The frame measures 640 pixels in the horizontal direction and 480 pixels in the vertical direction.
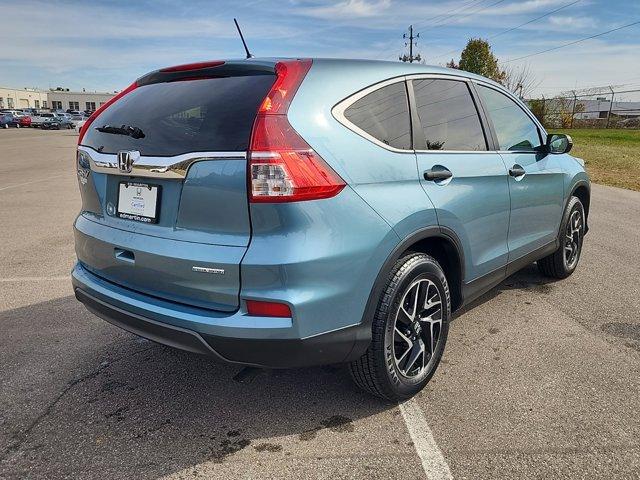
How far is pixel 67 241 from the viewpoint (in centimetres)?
647

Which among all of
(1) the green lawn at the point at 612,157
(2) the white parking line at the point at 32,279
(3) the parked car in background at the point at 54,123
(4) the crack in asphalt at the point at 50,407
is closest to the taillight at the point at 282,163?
(4) the crack in asphalt at the point at 50,407

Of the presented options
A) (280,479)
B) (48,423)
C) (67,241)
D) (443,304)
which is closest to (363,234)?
(443,304)

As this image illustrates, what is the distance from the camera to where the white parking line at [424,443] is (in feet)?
7.67

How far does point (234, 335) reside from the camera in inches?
88.6

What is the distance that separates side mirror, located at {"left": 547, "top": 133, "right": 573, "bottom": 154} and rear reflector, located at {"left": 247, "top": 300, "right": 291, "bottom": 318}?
2997 mm

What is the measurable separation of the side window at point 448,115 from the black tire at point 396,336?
720mm

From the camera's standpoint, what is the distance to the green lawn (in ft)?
42.7

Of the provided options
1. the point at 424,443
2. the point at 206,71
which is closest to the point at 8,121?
the point at 206,71

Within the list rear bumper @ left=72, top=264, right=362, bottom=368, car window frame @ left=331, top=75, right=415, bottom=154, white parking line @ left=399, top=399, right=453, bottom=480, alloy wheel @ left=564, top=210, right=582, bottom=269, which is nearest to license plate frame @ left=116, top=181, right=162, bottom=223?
rear bumper @ left=72, top=264, right=362, bottom=368

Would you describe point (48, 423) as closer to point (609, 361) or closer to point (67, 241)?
point (609, 361)

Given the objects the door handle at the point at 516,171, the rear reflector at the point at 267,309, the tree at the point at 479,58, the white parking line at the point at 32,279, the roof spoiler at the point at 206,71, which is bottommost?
the white parking line at the point at 32,279

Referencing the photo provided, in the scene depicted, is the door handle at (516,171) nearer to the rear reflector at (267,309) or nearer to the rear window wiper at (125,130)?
the rear reflector at (267,309)

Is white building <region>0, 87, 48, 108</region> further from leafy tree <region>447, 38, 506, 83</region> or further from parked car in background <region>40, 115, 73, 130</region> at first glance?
leafy tree <region>447, 38, 506, 83</region>

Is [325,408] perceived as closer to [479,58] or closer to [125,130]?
[125,130]
